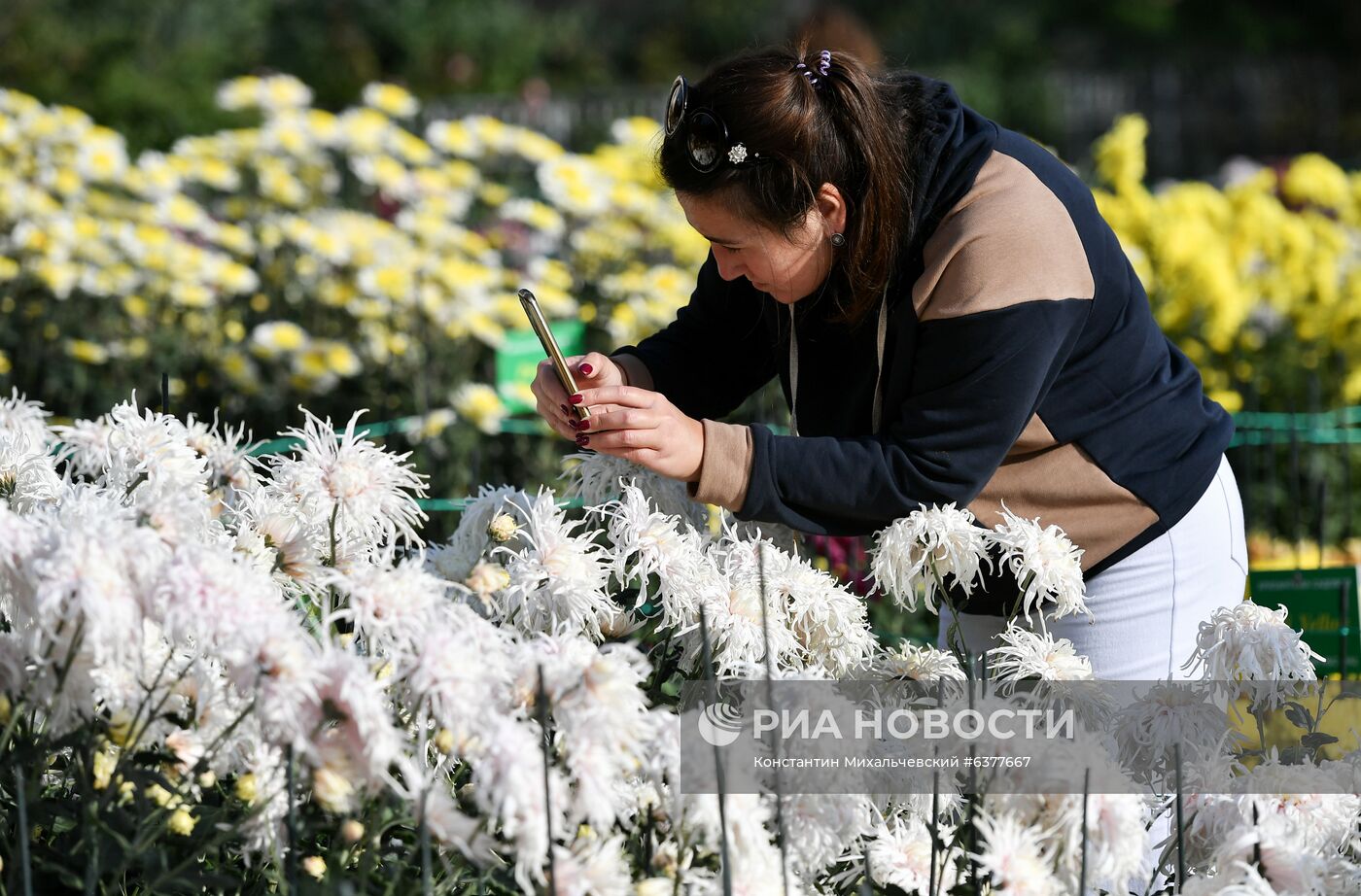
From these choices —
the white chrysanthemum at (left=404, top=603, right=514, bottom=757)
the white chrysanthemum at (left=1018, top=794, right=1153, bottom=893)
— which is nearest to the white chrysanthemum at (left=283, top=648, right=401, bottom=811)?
the white chrysanthemum at (left=404, top=603, right=514, bottom=757)

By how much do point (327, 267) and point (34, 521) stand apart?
11.1 ft

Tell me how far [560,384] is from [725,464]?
262 millimetres

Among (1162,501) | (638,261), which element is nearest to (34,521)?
(1162,501)

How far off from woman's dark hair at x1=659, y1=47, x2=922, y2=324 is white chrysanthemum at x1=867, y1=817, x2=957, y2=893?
2.15 ft

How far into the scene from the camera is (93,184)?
210 inches

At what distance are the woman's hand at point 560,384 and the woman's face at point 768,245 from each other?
0.22m

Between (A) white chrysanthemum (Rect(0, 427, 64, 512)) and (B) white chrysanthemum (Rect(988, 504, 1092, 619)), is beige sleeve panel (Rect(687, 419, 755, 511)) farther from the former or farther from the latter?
(A) white chrysanthemum (Rect(0, 427, 64, 512))

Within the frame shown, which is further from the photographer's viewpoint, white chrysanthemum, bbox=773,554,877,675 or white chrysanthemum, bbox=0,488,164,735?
white chrysanthemum, bbox=773,554,877,675

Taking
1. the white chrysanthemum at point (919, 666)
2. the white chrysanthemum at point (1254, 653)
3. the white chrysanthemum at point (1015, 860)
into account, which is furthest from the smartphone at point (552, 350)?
the white chrysanthemum at point (1254, 653)

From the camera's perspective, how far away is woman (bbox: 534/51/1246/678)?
1.74 meters

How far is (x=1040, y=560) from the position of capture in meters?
1.69

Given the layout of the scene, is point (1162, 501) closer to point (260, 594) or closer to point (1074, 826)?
point (1074, 826)

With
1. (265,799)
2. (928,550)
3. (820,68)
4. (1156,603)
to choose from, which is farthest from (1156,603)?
(265,799)

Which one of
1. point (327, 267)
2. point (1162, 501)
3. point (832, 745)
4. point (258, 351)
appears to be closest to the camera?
point (832, 745)
